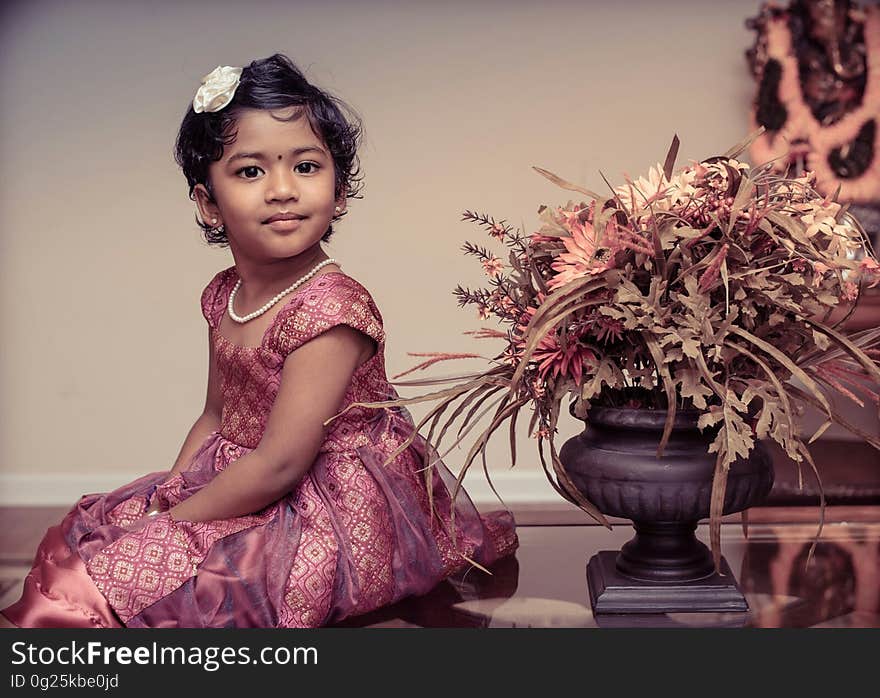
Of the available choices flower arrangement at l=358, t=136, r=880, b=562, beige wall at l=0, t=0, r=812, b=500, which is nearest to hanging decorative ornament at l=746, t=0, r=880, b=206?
beige wall at l=0, t=0, r=812, b=500

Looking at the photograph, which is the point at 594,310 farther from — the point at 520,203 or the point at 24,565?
the point at 520,203

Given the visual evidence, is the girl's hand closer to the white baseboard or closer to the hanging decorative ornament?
the white baseboard

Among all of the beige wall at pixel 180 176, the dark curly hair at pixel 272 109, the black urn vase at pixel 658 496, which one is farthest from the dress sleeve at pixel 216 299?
the beige wall at pixel 180 176

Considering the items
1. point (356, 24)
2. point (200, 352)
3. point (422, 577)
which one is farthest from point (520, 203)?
point (422, 577)

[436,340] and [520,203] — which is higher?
[520,203]

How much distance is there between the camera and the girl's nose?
1.28 metres

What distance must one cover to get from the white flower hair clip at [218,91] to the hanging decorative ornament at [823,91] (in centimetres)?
189

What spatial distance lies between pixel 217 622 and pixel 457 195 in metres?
2.03

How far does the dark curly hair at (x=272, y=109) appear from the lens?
1.32 metres

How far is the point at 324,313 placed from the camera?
1282mm

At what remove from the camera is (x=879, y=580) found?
1.27 m

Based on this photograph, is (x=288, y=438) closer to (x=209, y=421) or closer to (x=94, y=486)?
(x=209, y=421)

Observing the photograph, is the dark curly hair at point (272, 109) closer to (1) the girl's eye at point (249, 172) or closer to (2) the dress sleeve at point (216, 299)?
(1) the girl's eye at point (249, 172)

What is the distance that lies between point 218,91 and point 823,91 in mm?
2021
